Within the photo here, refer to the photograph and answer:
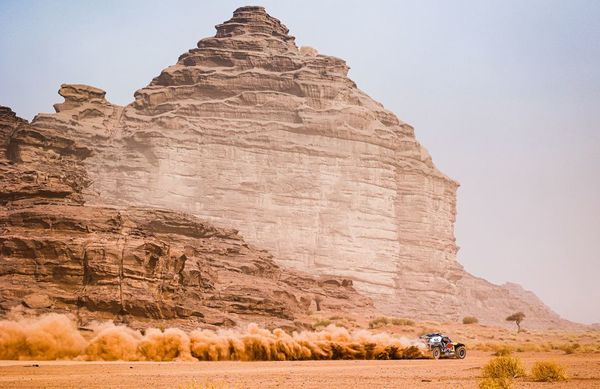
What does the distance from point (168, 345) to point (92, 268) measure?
425 inches

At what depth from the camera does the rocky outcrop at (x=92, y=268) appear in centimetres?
4906

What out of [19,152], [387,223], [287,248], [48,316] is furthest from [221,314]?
[387,223]

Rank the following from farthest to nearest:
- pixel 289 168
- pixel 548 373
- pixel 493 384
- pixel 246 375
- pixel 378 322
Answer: pixel 289 168
pixel 378 322
pixel 246 375
pixel 548 373
pixel 493 384

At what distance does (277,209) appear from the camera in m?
158

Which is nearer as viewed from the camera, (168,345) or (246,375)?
(246,375)

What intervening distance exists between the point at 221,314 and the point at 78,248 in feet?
42.0

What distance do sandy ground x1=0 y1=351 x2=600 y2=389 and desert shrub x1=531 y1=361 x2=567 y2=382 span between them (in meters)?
0.46

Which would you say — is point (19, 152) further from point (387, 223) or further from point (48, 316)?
point (387, 223)

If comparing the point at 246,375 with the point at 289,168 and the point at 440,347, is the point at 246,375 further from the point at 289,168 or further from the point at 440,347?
the point at 289,168

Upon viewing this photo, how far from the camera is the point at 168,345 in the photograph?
41188 mm

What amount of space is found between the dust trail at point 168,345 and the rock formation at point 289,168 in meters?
97.7

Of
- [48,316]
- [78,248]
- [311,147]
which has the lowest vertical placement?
[48,316]

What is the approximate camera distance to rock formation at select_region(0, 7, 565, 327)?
156m

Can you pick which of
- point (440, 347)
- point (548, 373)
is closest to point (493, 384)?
point (548, 373)
